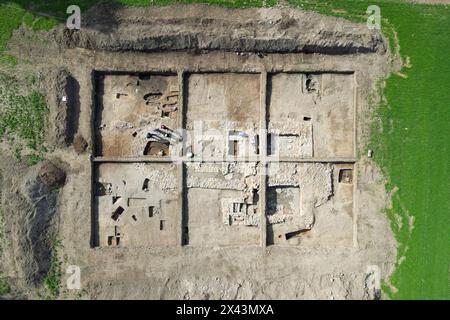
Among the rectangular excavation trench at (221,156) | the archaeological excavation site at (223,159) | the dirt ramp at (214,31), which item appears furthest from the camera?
the rectangular excavation trench at (221,156)

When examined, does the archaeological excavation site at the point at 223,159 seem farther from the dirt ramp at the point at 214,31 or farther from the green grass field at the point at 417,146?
the green grass field at the point at 417,146

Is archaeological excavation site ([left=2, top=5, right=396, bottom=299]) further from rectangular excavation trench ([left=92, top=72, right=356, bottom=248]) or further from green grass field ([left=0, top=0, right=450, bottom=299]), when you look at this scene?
green grass field ([left=0, top=0, right=450, bottom=299])

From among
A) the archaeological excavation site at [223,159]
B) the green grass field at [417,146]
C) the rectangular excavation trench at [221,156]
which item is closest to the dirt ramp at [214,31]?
the archaeological excavation site at [223,159]

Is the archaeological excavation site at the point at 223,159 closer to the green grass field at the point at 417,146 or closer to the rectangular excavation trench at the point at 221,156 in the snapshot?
the rectangular excavation trench at the point at 221,156

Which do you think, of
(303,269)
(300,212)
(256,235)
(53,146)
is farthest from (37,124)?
(303,269)

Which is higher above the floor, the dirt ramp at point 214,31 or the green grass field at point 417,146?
the dirt ramp at point 214,31

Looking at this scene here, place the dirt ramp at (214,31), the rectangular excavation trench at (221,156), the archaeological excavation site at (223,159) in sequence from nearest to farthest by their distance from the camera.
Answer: the dirt ramp at (214,31) < the archaeological excavation site at (223,159) < the rectangular excavation trench at (221,156)

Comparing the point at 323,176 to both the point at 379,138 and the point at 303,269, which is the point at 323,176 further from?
the point at 303,269

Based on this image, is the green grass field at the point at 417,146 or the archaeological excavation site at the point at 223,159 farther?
the green grass field at the point at 417,146
